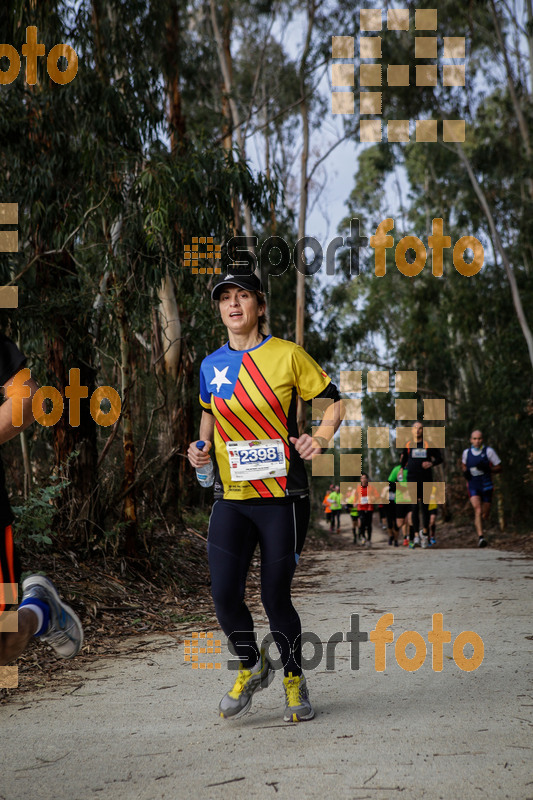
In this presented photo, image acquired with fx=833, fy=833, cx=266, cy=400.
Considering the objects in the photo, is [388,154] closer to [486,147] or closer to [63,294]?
[486,147]

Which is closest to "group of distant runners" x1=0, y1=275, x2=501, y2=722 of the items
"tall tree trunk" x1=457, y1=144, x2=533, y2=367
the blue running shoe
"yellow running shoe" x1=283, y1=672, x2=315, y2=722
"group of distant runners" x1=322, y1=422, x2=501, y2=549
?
"yellow running shoe" x1=283, y1=672, x2=315, y2=722

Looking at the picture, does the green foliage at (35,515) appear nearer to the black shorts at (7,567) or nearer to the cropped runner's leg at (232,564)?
the cropped runner's leg at (232,564)

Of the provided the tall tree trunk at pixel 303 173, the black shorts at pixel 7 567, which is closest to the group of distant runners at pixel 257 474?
the black shorts at pixel 7 567

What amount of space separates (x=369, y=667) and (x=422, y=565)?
4.97 meters

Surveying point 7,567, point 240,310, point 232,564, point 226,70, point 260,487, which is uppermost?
point 226,70

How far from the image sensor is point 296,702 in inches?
139

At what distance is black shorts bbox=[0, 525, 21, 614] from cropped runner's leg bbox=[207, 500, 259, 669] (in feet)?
3.13

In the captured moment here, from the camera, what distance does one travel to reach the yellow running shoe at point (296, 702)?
352cm

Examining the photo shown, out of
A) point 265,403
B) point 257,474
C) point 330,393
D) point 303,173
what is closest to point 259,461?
point 257,474

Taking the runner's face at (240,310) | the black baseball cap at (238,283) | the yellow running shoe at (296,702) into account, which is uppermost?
the black baseball cap at (238,283)

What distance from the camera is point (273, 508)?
3.57 metres

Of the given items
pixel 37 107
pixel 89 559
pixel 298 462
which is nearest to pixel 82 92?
pixel 37 107

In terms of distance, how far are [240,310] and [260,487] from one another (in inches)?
31.4

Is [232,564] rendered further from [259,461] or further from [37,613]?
[37,613]
